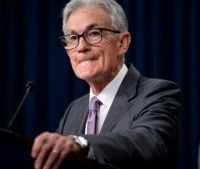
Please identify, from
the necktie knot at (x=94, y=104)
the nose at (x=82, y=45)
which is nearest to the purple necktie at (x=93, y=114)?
the necktie knot at (x=94, y=104)

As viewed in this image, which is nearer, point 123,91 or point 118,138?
point 118,138

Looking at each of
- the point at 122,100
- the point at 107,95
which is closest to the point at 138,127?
the point at 122,100

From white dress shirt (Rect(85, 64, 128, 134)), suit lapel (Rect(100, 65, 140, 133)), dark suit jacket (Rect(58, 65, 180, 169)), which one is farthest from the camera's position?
white dress shirt (Rect(85, 64, 128, 134))

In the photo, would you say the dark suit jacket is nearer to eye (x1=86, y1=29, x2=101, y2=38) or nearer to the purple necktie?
the purple necktie

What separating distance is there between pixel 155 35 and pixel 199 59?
0.28 metres

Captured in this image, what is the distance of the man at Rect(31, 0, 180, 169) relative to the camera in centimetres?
138

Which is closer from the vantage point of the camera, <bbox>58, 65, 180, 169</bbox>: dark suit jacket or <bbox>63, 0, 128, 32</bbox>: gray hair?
<bbox>58, 65, 180, 169</bbox>: dark suit jacket

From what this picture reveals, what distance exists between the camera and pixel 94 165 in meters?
1.01

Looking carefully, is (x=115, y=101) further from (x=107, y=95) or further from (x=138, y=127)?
(x=138, y=127)

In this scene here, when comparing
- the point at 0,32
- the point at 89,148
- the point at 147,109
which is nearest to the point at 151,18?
the point at 0,32

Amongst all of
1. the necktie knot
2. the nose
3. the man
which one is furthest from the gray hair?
the necktie knot

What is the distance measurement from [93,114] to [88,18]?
0.33 metres

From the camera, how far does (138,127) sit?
1.50 m

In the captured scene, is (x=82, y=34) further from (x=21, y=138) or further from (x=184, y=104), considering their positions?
(x=184, y=104)
